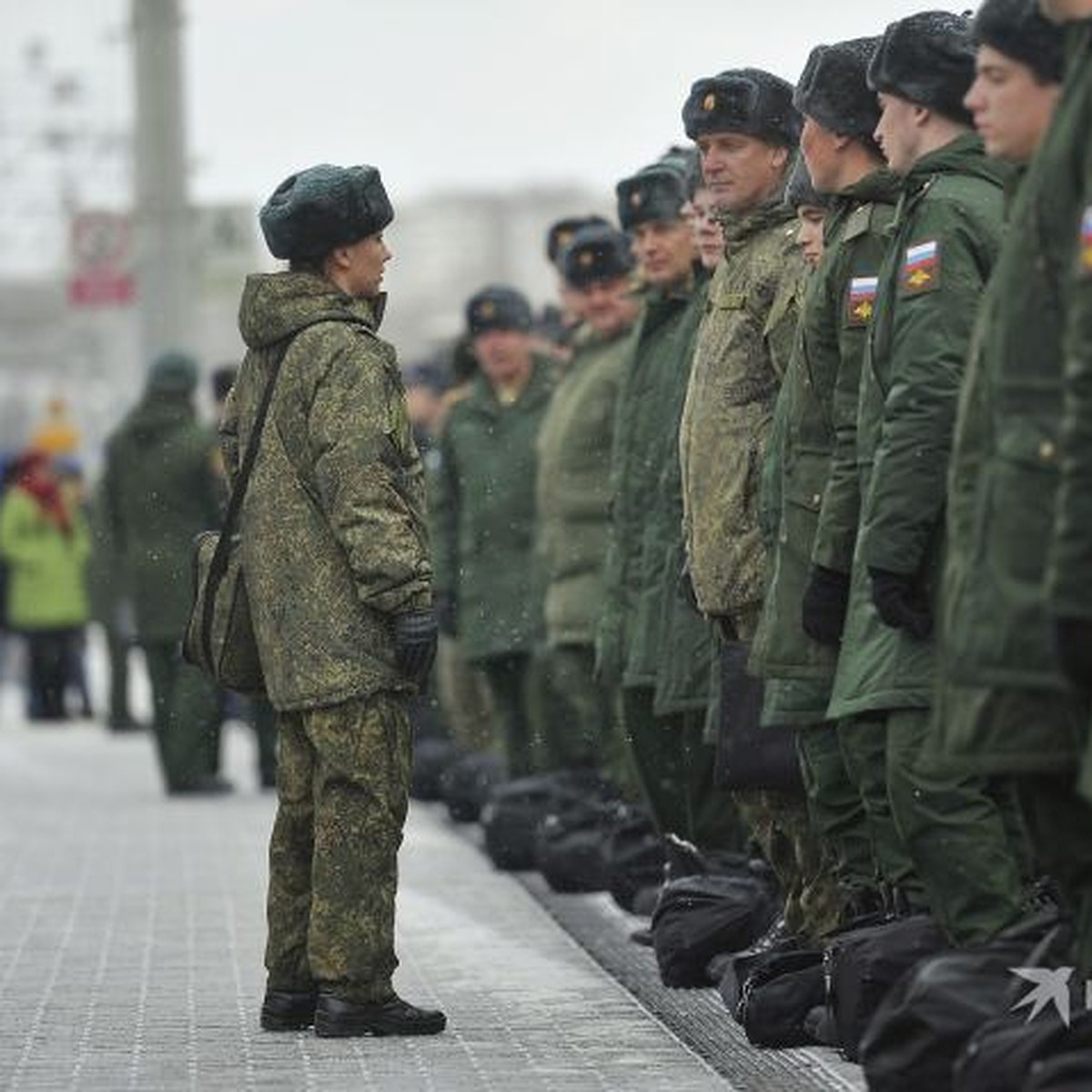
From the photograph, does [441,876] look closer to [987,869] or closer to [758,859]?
[758,859]

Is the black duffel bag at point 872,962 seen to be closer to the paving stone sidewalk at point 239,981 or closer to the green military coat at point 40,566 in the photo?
the paving stone sidewalk at point 239,981

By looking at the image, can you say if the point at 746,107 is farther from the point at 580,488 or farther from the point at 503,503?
the point at 503,503

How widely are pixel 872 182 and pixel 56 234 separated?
51269 mm

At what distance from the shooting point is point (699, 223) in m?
11.0

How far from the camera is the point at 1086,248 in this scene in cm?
620

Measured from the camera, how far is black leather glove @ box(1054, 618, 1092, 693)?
20.1ft

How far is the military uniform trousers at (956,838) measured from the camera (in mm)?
8070

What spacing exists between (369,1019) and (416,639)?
35.2 inches

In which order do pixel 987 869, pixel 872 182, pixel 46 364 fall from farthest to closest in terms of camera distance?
1. pixel 46 364
2. pixel 872 182
3. pixel 987 869

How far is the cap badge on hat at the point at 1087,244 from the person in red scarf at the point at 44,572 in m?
23.4

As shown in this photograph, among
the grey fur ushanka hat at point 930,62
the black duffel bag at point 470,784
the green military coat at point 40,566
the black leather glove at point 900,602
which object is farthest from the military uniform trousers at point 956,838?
the green military coat at point 40,566

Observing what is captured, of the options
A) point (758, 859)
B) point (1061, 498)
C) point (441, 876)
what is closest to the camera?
point (1061, 498)

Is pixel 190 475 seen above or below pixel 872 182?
below

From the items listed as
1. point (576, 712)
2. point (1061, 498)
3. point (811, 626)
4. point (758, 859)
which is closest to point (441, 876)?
point (576, 712)
